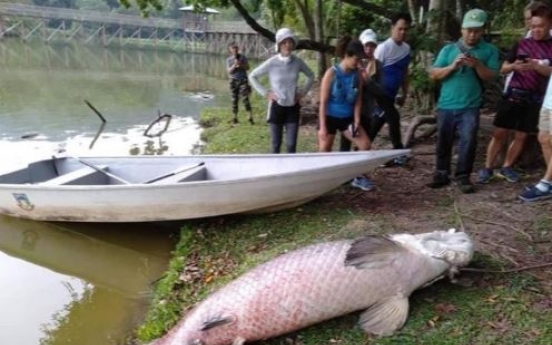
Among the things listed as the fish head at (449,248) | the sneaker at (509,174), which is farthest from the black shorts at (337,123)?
the fish head at (449,248)

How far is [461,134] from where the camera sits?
17.1 ft

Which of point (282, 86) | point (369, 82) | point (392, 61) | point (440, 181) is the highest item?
point (392, 61)

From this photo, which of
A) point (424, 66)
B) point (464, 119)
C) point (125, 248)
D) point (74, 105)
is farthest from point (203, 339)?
point (74, 105)

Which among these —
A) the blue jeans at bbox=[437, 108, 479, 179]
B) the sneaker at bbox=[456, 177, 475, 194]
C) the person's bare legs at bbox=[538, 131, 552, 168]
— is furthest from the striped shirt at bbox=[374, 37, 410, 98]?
the person's bare legs at bbox=[538, 131, 552, 168]

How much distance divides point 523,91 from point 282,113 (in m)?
2.54

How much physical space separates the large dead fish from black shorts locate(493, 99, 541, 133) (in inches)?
92.5

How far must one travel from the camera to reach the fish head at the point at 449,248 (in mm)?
3428

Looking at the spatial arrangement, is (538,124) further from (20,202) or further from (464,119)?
(20,202)

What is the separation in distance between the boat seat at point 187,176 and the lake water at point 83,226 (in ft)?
2.27

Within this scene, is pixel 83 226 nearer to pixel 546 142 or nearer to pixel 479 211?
pixel 479 211

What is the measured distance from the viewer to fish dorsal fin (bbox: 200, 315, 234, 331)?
3273 mm

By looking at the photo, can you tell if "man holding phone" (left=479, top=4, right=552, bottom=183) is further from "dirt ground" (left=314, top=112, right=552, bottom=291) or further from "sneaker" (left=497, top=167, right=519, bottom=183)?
"dirt ground" (left=314, top=112, right=552, bottom=291)

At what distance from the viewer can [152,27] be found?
44188 mm

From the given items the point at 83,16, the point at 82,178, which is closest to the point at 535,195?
the point at 82,178
